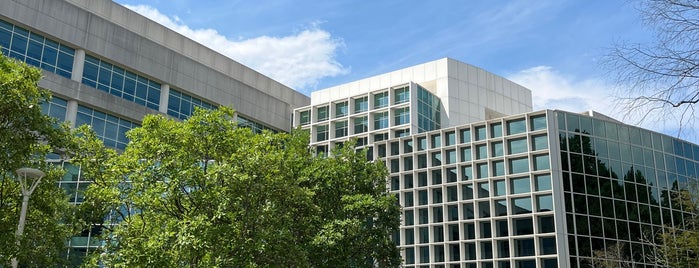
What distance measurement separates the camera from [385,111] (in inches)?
2672

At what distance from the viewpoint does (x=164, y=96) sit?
58781 mm

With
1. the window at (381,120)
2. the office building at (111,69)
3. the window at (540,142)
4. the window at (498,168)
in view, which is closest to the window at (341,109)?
the window at (381,120)

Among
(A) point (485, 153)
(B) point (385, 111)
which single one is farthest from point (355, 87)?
(A) point (485, 153)

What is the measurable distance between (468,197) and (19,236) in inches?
1670

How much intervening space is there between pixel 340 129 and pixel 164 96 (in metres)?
19.8

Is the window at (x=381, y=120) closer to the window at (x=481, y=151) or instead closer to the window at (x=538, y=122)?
the window at (x=481, y=151)

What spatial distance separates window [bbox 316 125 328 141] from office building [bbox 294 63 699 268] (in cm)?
798

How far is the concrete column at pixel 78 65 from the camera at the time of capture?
51812mm

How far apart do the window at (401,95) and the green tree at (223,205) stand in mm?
34657

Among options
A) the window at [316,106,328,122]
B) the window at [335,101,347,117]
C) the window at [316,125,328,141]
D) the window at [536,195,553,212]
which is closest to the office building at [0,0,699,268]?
the window at [536,195,553,212]

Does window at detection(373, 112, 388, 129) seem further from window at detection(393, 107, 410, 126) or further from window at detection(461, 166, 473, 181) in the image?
window at detection(461, 166, 473, 181)

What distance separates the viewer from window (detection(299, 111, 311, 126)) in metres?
73.2

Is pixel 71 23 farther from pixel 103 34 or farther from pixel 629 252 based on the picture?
pixel 629 252

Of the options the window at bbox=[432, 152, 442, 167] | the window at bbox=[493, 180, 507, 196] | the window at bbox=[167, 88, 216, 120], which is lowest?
the window at bbox=[493, 180, 507, 196]
